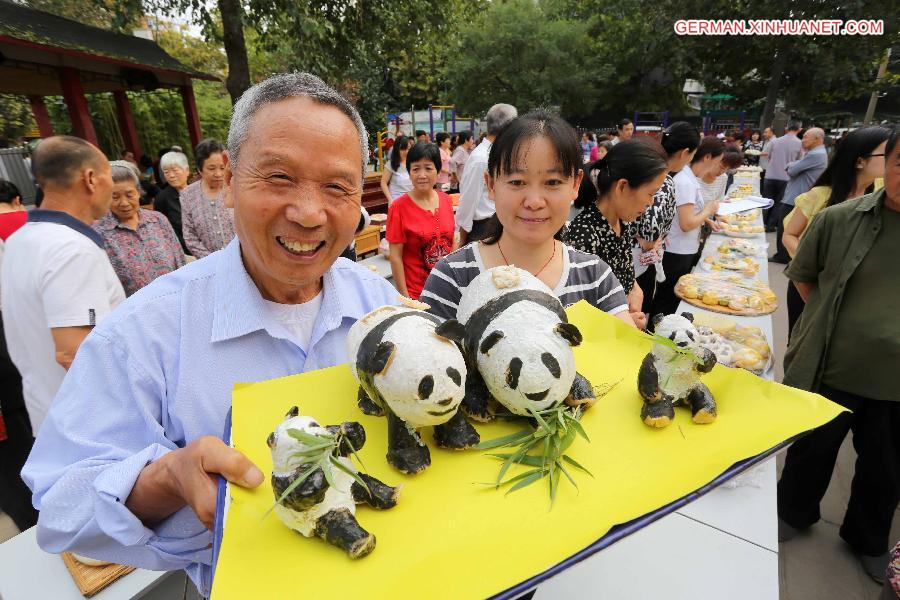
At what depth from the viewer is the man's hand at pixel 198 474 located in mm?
885

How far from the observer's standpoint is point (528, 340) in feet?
3.39

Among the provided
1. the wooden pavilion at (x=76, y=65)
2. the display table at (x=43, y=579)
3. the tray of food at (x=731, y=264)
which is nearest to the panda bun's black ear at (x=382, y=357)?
the display table at (x=43, y=579)

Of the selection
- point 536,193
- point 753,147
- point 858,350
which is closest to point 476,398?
point 536,193

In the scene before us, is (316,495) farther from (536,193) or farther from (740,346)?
(740,346)

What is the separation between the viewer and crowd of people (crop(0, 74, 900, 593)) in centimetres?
113

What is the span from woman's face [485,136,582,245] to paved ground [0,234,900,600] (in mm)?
2703

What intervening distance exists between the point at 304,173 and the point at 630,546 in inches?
73.3

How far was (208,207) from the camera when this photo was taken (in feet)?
14.2

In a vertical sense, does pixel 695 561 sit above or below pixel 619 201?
below

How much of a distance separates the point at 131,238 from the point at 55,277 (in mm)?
1314

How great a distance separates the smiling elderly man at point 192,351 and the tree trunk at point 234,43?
32.3 ft

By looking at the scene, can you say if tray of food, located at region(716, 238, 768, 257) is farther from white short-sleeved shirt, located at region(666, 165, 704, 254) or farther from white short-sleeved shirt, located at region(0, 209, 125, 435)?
white short-sleeved shirt, located at region(0, 209, 125, 435)

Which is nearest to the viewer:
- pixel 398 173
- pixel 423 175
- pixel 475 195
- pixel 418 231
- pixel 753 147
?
pixel 418 231

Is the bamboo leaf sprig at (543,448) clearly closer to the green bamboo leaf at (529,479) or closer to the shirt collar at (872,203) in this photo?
A: the green bamboo leaf at (529,479)
